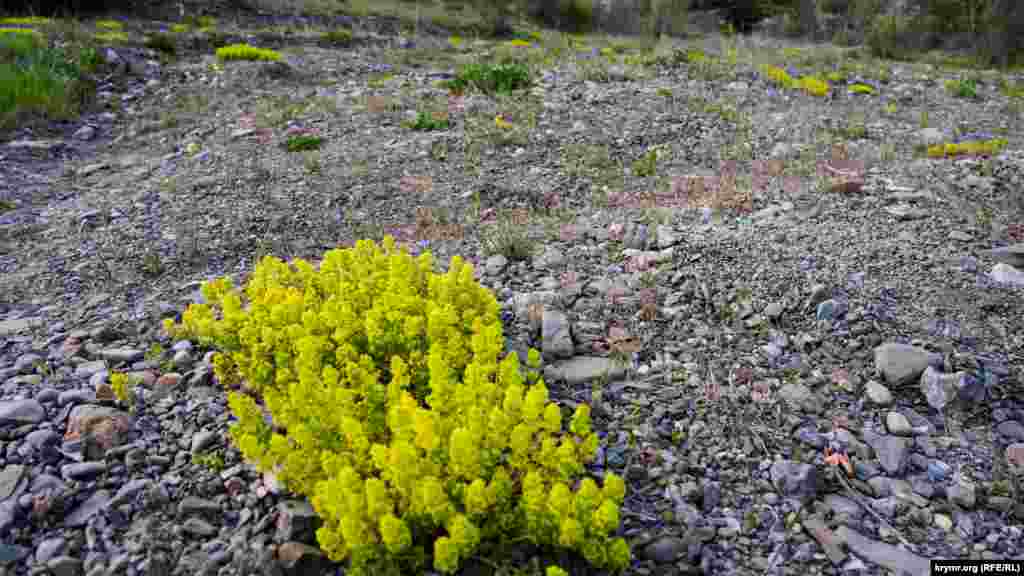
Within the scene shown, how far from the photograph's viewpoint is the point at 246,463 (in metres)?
3.69

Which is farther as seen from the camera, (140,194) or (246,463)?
(140,194)

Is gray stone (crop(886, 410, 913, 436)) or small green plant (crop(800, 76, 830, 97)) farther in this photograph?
small green plant (crop(800, 76, 830, 97))

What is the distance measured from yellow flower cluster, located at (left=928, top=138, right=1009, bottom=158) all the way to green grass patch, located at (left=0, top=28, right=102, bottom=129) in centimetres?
1340

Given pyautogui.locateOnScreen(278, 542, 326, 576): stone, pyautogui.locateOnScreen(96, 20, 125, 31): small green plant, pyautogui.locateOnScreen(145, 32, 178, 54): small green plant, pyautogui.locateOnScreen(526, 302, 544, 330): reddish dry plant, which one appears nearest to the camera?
pyautogui.locateOnScreen(278, 542, 326, 576): stone

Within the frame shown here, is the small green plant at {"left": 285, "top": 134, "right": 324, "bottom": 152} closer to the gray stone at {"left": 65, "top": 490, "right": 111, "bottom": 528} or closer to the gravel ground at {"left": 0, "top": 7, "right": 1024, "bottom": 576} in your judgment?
the gravel ground at {"left": 0, "top": 7, "right": 1024, "bottom": 576}

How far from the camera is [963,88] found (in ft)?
42.0

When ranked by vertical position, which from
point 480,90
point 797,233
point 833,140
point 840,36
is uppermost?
point 840,36

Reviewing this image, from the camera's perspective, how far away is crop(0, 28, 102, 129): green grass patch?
1078 cm

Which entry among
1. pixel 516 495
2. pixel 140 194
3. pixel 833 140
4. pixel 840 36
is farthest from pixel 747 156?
pixel 840 36

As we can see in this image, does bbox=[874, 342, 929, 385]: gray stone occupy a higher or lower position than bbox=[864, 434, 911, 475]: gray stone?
higher

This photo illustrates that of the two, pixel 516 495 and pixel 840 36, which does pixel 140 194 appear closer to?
pixel 516 495

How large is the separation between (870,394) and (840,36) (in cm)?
2836

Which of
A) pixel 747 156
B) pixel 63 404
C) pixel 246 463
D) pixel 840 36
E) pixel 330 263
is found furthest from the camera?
pixel 840 36

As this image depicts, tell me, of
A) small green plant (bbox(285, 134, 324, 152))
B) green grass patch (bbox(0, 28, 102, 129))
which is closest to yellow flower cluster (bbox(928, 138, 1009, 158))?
small green plant (bbox(285, 134, 324, 152))
